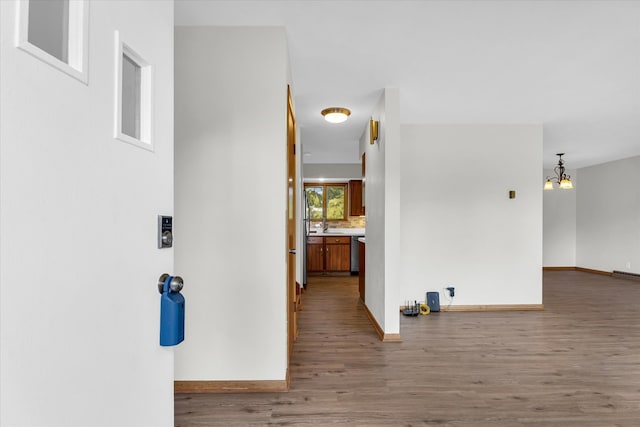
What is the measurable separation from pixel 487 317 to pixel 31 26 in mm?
4867

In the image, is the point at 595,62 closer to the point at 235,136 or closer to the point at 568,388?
the point at 568,388

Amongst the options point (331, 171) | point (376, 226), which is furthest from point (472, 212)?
point (331, 171)

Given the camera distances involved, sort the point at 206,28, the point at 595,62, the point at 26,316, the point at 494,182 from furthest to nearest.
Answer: the point at 494,182 < the point at 595,62 < the point at 206,28 < the point at 26,316

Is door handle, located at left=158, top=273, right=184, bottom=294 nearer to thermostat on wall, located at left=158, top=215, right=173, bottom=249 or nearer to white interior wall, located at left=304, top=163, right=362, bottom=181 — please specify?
thermostat on wall, located at left=158, top=215, right=173, bottom=249

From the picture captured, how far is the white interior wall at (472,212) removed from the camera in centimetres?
487

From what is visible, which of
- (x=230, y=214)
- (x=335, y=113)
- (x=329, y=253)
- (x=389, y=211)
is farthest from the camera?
(x=329, y=253)

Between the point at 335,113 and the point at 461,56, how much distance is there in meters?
1.62

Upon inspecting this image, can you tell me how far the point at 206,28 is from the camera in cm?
248

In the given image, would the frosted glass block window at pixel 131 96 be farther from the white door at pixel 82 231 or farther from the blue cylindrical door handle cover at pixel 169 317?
the blue cylindrical door handle cover at pixel 169 317

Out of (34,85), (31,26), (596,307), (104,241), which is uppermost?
(31,26)

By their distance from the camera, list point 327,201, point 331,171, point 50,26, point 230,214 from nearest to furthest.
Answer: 1. point 50,26
2. point 230,214
3. point 331,171
4. point 327,201

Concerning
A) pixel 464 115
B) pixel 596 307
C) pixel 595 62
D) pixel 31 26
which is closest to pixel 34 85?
pixel 31 26

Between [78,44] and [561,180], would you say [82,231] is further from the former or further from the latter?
[561,180]

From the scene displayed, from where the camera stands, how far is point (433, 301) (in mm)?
4730
